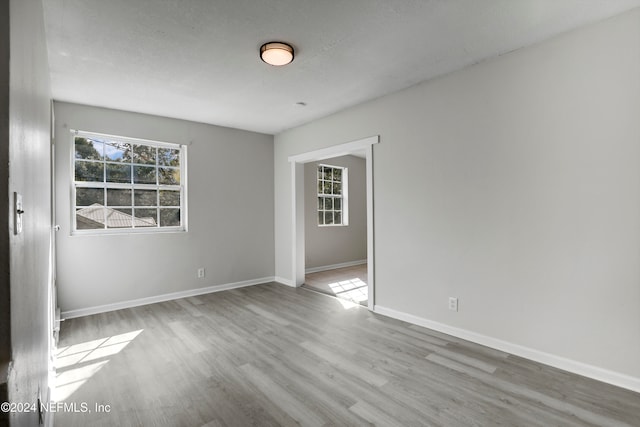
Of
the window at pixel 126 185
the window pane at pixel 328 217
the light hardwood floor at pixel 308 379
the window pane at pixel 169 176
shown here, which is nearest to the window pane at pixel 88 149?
the window at pixel 126 185

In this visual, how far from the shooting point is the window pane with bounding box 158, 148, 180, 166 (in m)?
4.54

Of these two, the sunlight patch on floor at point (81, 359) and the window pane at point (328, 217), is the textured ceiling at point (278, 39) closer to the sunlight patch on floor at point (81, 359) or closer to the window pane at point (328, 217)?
the sunlight patch on floor at point (81, 359)

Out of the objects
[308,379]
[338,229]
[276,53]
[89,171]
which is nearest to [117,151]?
[89,171]

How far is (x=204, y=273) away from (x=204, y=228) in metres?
0.69

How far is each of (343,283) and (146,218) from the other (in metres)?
3.24

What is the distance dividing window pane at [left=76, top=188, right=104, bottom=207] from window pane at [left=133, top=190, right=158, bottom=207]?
15.1 inches

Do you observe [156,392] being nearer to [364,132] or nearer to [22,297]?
[22,297]

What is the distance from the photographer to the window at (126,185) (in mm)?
3951

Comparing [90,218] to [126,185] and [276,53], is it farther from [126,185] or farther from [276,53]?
[276,53]

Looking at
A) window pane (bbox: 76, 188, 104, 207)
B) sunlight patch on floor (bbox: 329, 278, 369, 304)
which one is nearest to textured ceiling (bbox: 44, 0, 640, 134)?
window pane (bbox: 76, 188, 104, 207)

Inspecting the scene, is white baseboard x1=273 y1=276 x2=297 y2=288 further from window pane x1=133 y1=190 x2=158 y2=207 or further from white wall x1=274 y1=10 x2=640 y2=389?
window pane x1=133 y1=190 x2=158 y2=207

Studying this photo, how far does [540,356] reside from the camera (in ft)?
8.41

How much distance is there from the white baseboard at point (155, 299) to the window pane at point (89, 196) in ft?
4.30

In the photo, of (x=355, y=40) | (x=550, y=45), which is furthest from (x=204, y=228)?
(x=550, y=45)
